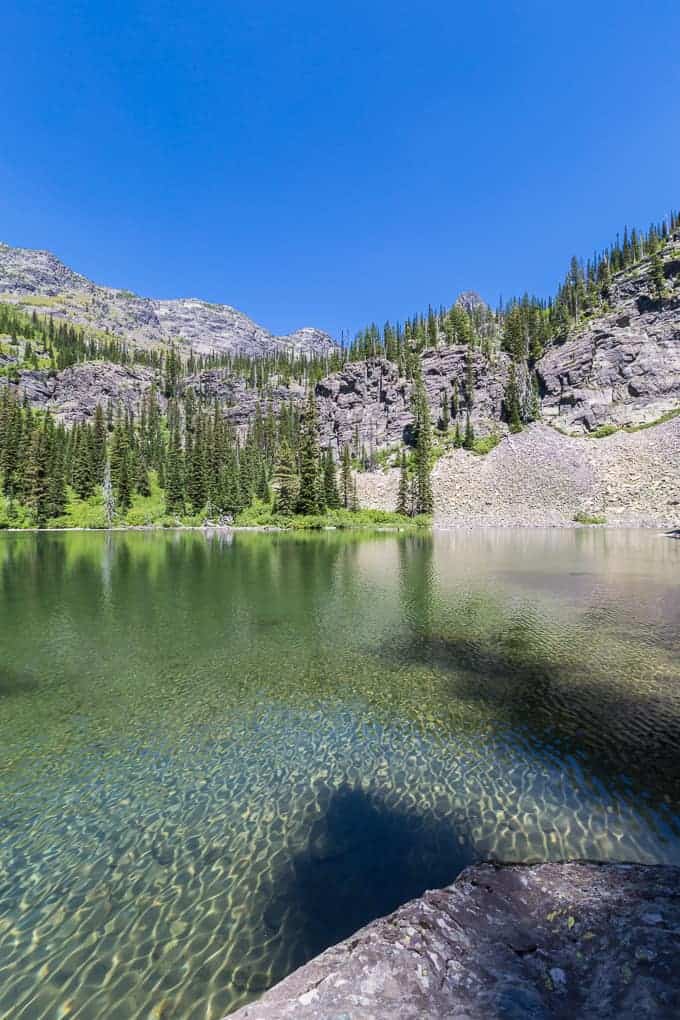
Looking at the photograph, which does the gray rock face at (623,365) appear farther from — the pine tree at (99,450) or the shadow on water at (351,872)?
the shadow on water at (351,872)

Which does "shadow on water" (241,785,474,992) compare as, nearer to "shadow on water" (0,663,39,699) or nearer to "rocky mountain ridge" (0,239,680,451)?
"shadow on water" (0,663,39,699)

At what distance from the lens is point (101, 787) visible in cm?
988

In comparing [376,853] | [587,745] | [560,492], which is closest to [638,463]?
[560,492]

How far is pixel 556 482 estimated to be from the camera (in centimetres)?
9900

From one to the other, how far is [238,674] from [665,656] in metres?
15.8

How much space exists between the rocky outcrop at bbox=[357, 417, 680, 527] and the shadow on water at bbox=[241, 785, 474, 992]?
85579mm

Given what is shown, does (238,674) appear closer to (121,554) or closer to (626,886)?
(626,886)

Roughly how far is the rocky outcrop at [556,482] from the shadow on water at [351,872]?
8558cm

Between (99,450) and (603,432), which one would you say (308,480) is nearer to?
(99,450)

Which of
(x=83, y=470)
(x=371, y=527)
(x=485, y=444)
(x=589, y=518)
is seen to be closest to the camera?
(x=589, y=518)

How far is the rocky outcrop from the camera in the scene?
87.0m

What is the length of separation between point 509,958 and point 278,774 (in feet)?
20.8

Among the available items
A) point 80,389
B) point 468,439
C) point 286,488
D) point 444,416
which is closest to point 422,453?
point 468,439

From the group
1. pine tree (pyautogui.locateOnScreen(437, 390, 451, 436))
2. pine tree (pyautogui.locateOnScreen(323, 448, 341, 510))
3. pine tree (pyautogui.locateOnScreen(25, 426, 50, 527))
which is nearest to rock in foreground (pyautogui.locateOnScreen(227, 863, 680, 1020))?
pine tree (pyautogui.locateOnScreen(323, 448, 341, 510))
